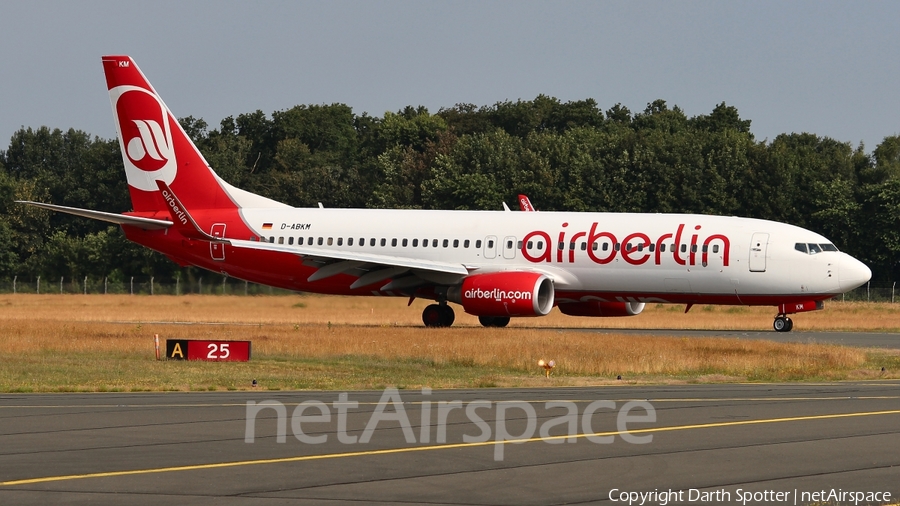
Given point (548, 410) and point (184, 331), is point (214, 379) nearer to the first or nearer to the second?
point (548, 410)

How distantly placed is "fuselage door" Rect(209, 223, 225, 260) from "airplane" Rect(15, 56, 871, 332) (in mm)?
48

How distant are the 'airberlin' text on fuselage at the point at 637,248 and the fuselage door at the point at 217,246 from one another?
10.5m

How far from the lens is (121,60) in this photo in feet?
150

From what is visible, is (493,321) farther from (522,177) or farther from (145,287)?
(522,177)

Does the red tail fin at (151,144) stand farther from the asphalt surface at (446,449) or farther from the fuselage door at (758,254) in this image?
the asphalt surface at (446,449)

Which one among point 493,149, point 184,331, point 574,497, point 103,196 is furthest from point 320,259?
point 103,196

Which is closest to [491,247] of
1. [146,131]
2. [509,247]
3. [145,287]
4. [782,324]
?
[509,247]

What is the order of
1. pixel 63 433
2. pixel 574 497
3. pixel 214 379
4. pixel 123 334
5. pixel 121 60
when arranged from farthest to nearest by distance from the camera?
pixel 121 60, pixel 123 334, pixel 214 379, pixel 63 433, pixel 574 497

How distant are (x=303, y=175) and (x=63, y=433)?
249ft

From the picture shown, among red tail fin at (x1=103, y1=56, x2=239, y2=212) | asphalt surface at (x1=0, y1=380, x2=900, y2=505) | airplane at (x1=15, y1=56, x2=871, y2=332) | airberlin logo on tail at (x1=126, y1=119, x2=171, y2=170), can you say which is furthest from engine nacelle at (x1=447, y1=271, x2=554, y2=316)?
asphalt surface at (x1=0, y1=380, x2=900, y2=505)

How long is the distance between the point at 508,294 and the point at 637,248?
388cm

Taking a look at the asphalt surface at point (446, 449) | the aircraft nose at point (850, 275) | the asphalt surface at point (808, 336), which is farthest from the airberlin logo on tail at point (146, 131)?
the asphalt surface at point (446, 449)

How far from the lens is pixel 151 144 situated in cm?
4550

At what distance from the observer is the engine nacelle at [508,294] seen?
124 ft
